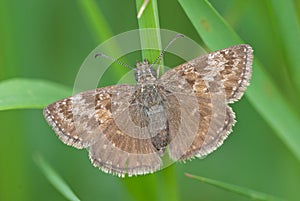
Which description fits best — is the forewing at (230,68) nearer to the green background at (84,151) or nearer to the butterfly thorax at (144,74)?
the butterfly thorax at (144,74)

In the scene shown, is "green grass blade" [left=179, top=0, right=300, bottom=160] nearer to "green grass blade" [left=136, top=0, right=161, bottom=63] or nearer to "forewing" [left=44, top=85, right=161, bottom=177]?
"green grass blade" [left=136, top=0, right=161, bottom=63]

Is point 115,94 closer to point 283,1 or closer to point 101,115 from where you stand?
point 101,115

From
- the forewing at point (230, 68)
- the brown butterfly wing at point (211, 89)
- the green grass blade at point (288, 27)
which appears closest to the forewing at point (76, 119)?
the brown butterfly wing at point (211, 89)

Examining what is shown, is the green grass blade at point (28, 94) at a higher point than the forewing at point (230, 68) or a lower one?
lower

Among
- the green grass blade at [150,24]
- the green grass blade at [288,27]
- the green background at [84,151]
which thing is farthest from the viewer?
the green background at [84,151]

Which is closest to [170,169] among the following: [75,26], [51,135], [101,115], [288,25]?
[101,115]

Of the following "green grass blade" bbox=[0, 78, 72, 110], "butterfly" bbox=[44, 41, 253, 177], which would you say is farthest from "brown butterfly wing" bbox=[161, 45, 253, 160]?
"green grass blade" bbox=[0, 78, 72, 110]

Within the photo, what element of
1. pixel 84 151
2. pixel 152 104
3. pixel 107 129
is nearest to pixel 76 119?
pixel 107 129
